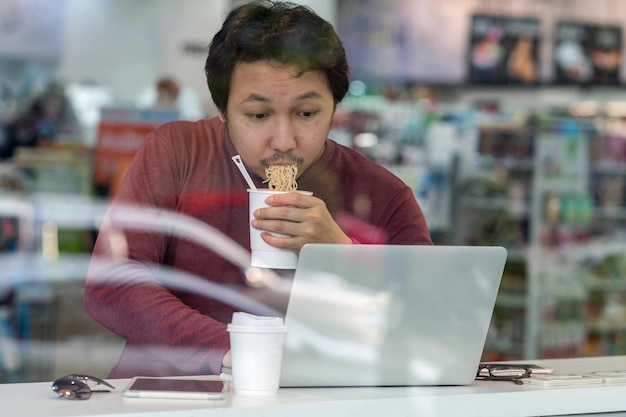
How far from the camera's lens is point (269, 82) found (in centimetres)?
240

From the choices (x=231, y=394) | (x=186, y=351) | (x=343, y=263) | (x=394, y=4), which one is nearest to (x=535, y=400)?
(x=343, y=263)

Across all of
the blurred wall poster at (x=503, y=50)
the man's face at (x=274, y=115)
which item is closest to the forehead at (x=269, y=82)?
the man's face at (x=274, y=115)

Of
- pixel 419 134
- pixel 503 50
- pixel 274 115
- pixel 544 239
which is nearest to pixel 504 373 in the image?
pixel 274 115

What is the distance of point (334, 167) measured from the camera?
257 centimetres

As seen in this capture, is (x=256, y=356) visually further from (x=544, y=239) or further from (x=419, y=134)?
(x=419, y=134)

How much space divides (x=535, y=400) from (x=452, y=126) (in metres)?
4.92

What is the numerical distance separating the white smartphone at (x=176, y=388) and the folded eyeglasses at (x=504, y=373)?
54 centimetres

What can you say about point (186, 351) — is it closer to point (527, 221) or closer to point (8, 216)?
point (8, 216)

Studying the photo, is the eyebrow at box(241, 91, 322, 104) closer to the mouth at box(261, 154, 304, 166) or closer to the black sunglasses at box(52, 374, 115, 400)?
the mouth at box(261, 154, 304, 166)

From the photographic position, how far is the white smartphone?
5.40 feet

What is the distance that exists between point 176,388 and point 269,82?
93 cm

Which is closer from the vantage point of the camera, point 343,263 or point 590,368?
point 343,263

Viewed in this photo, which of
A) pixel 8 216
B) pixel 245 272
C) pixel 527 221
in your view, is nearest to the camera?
pixel 245 272

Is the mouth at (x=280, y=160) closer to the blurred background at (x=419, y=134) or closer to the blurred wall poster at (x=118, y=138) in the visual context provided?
the blurred background at (x=419, y=134)
